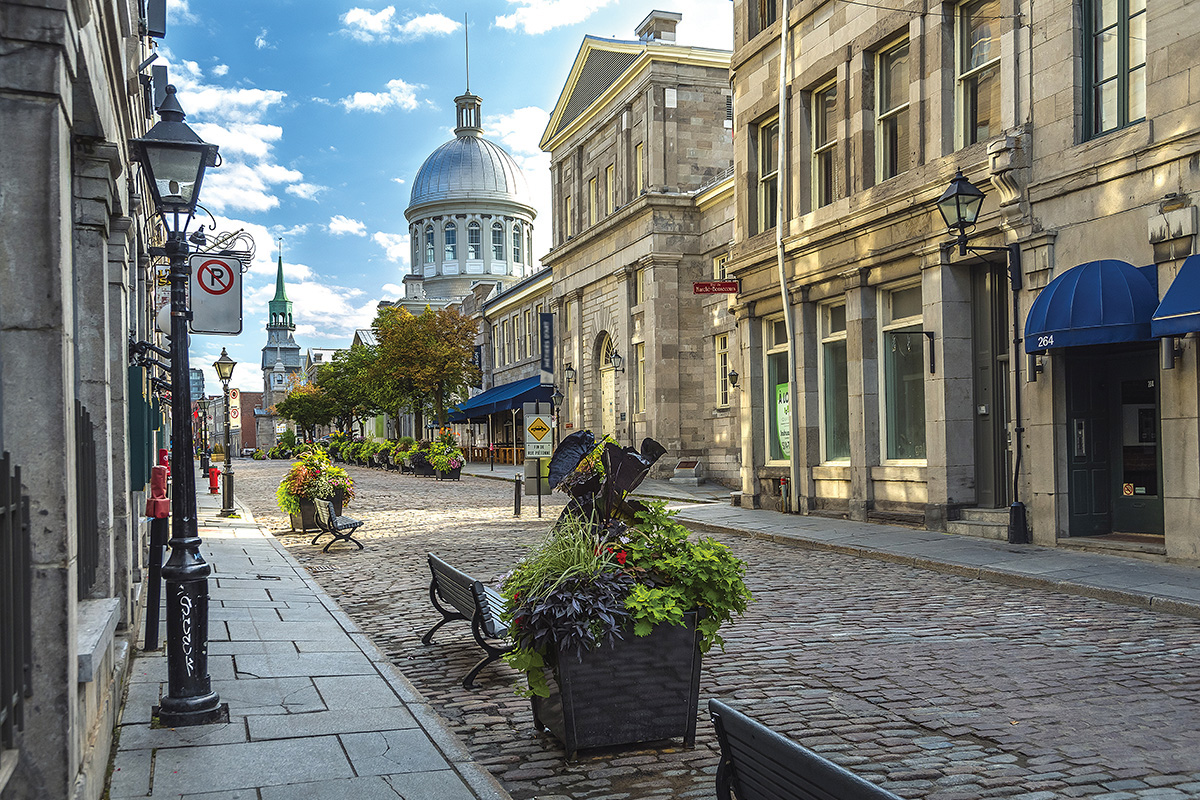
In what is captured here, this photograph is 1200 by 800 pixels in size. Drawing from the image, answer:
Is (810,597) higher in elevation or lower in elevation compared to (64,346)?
lower

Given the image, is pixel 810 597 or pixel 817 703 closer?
pixel 817 703

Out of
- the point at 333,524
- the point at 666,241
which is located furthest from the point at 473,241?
the point at 333,524

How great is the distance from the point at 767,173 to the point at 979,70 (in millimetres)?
6719

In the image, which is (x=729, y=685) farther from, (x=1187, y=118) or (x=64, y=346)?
(x=1187, y=118)

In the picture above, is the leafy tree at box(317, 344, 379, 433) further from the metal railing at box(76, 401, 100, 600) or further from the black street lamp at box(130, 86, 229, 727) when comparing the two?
the metal railing at box(76, 401, 100, 600)

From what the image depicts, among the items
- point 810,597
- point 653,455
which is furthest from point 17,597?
point 810,597

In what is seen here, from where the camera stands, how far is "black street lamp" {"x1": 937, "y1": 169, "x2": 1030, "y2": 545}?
1431 cm

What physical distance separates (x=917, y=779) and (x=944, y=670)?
241cm

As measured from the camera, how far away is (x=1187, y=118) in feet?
38.5

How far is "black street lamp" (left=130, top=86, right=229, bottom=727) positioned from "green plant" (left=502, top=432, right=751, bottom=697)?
2054 mm

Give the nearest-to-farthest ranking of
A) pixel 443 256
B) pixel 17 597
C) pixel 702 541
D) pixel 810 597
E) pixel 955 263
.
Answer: pixel 17 597, pixel 702 541, pixel 810 597, pixel 955 263, pixel 443 256

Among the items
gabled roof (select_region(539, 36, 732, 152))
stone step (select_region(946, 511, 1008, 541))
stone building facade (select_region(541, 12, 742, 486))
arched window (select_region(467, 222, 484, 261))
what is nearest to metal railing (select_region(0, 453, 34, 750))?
stone step (select_region(946, 511, 1008, 541))

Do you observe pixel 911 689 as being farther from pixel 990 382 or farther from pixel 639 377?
pixel 639 377

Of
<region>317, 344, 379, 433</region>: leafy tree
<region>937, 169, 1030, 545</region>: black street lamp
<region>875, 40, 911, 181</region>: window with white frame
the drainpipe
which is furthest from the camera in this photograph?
<region>317, 344, 379, 433</region>: leafy tree
